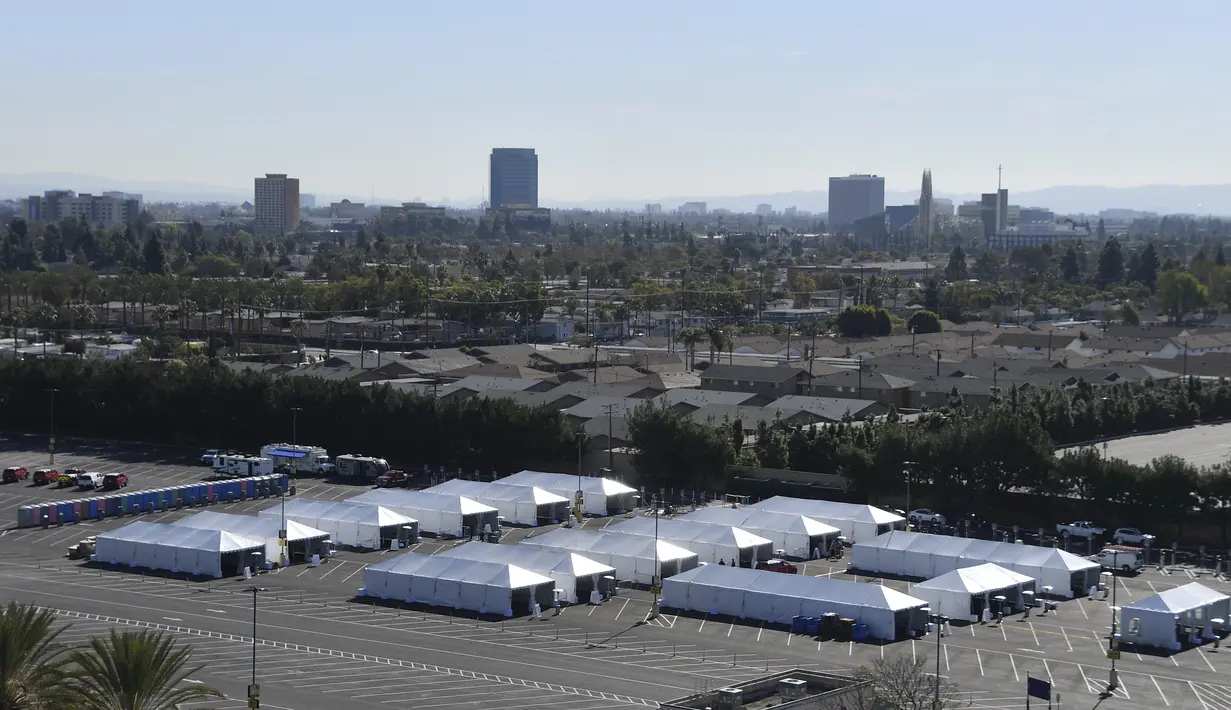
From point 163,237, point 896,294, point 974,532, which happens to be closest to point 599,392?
point 974,532

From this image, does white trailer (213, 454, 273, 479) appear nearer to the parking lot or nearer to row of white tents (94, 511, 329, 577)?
row of white tents (94, 511, 329, 577)

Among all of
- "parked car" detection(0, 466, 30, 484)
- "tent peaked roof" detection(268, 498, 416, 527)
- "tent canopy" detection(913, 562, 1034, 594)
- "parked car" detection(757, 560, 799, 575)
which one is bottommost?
"parked car" detection(0, 466, 30, 484)


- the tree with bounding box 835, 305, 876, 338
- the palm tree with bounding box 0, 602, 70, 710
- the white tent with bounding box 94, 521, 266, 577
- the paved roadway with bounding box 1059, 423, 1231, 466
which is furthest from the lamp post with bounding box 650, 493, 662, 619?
the tree with bounding box 835, 305, 876, 338

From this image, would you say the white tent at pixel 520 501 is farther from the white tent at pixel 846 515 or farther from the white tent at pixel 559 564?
the white tent at pixel 559 564

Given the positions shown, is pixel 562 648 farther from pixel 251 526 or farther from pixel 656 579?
pixel 251 526

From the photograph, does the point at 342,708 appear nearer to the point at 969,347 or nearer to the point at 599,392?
the point at 599,392

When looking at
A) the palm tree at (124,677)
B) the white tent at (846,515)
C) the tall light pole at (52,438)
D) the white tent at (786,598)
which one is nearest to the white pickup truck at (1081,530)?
the white tent at (846,515)
